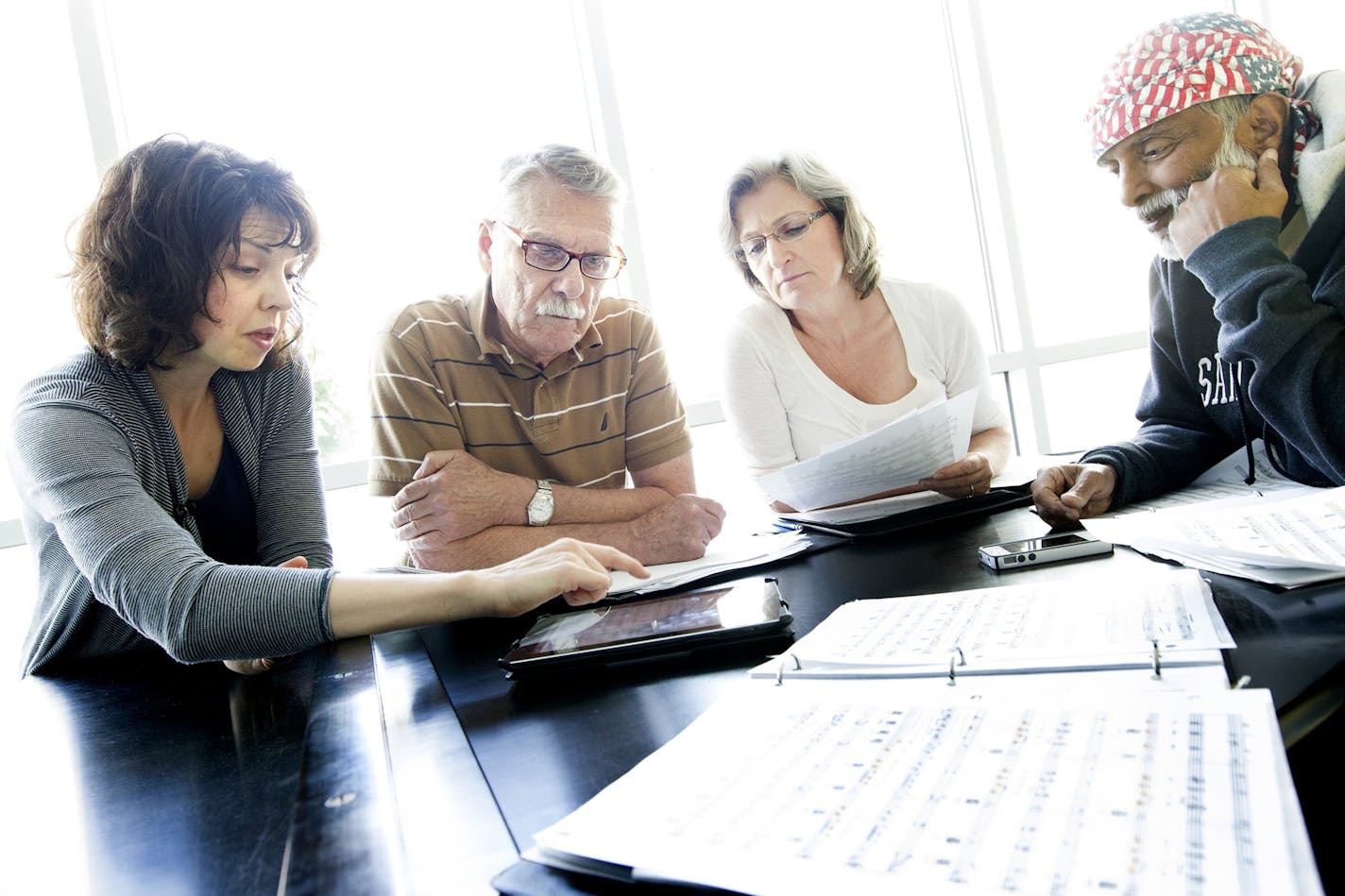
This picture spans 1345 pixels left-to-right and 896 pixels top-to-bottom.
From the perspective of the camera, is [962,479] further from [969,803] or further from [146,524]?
[146,524]

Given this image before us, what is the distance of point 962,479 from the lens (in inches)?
53.9

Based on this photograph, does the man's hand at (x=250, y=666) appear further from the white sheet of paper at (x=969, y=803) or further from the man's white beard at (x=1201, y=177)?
the man's white beard at (x=1201, y=177)

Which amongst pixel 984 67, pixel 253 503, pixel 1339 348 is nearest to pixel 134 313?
pixel 253 503

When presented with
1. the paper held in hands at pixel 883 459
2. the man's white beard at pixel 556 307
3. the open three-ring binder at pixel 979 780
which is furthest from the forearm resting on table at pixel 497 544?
the open three-ring binder at pixel 979 780

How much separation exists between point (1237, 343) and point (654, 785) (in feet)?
3.77

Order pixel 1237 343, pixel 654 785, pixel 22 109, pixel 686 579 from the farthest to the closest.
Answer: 1. pixel 22 109
2. pixel 1237 343
3. pixel 686 579
4. pixel 654 785

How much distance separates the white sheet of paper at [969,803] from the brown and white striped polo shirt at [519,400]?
1.17 meters

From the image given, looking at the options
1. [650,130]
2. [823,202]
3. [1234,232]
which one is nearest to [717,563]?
[1234,232]

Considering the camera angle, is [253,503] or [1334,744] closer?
[1334,744]

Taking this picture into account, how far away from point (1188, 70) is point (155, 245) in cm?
159

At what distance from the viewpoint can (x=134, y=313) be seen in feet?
4.18

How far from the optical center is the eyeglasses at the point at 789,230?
2006 millimetres

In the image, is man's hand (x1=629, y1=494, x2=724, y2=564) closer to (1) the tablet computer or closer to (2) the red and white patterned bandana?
(1) the tablet computer

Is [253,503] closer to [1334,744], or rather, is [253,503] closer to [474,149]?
[1334,744]
